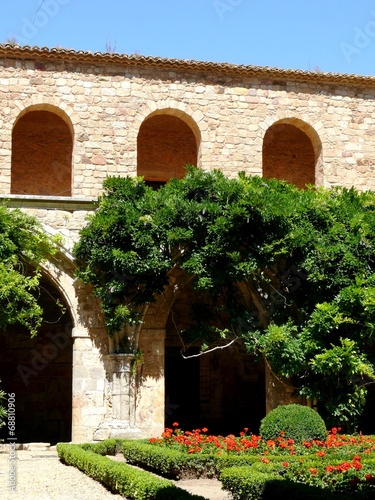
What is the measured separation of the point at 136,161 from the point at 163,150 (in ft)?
9.04

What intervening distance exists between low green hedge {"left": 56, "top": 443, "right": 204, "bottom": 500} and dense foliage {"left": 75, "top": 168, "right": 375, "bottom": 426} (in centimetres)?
285

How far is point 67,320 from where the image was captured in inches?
699

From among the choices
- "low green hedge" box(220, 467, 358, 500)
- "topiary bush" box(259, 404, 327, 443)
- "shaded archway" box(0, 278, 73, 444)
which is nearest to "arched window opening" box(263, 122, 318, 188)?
"shaded archway" box(0, 278, 73, 444)

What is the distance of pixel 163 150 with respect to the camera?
1825 cm

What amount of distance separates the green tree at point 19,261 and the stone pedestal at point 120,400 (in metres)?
1.43

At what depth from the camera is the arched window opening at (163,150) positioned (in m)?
18.1

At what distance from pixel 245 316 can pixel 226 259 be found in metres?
1.11

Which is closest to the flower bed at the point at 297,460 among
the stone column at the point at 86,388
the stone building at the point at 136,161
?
the stone column at the point at 86,388

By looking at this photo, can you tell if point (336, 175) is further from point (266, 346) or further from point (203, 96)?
point (266, 346)

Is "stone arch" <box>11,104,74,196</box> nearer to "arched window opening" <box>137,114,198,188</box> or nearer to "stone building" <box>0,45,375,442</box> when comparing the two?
"stone building" <box>0,45,375,442</box>

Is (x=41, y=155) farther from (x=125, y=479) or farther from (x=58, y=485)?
(x=125, y=479)

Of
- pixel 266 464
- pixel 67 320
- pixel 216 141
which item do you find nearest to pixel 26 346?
pixel 67 320

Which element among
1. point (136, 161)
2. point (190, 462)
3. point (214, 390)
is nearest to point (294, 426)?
point (190, 462)

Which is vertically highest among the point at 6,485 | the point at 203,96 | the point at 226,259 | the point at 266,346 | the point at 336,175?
the point at 203,96
